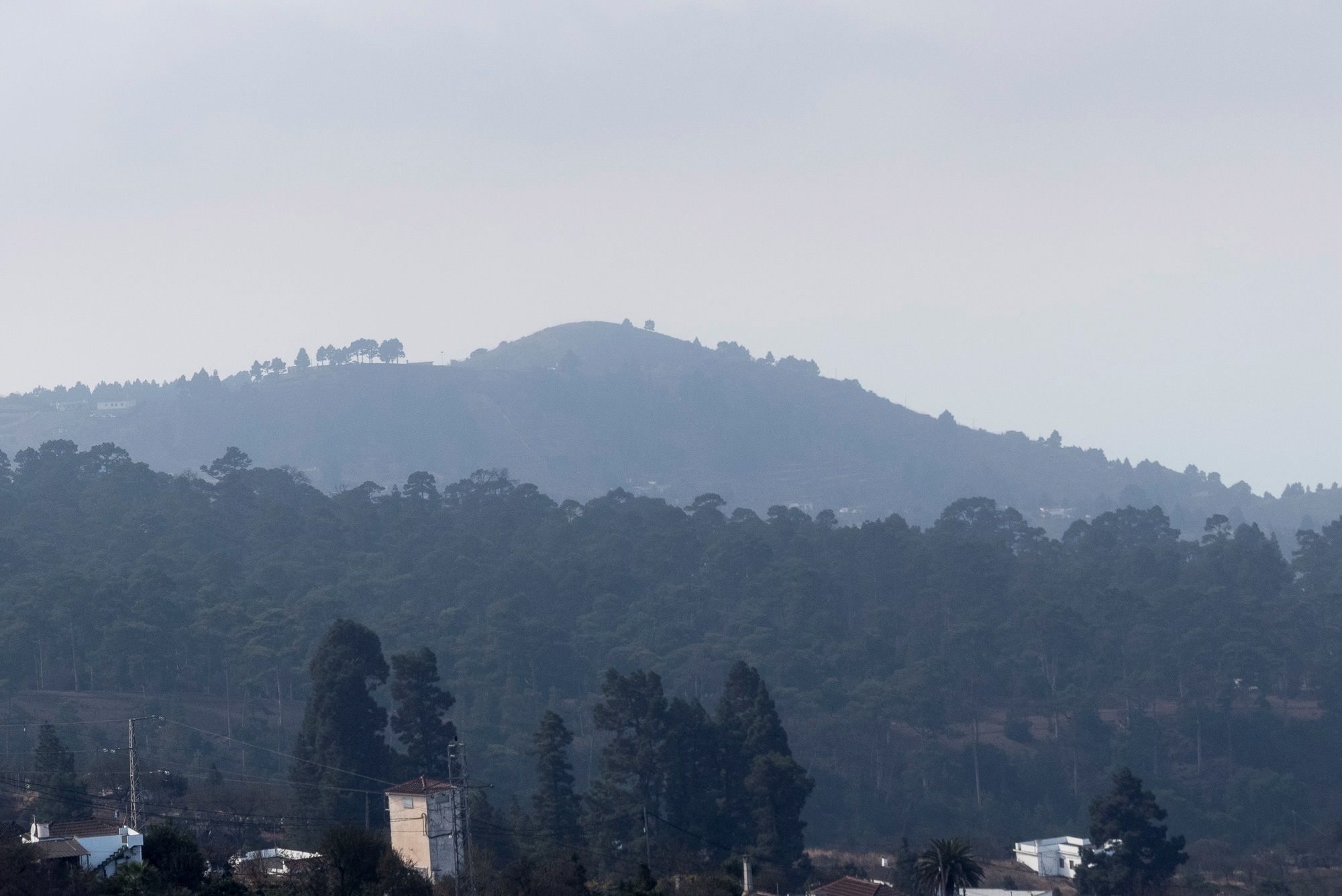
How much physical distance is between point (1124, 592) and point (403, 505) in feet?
168

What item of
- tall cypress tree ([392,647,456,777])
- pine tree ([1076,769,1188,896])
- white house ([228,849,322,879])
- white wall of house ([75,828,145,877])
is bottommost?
pine tree ([1076,769,1188,896])

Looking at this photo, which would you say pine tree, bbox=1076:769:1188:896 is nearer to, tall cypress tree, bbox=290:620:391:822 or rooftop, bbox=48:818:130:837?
tall cypress tree, bbox=290:620:391:822

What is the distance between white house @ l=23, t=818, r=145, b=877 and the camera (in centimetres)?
3566

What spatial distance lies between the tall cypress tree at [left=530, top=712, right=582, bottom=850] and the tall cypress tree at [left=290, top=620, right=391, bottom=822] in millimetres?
5885

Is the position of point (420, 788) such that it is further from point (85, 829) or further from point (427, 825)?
point (85, 829)

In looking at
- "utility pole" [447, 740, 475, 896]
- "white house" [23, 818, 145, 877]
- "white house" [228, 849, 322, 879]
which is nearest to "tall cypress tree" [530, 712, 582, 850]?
"utility pole" [447, 740, 475, 896]

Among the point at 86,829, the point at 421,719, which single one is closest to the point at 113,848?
the point at 86,829

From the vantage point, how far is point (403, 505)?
11831 centimetres

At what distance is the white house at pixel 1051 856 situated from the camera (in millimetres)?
60594

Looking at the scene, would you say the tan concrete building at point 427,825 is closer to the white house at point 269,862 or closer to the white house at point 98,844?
the white house at point 269,862

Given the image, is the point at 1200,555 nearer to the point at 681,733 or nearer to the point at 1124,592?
the point at 1124,592

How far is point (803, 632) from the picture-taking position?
293ft

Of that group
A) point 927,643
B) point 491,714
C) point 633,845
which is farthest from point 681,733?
point 927,643

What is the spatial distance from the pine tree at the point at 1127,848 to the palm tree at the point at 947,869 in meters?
12.6
